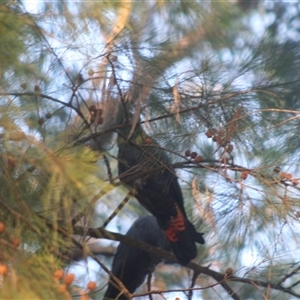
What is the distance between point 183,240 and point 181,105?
2.02ft

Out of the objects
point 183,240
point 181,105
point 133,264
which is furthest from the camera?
point 133,264

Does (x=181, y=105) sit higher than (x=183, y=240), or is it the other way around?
(x=181, y=105)

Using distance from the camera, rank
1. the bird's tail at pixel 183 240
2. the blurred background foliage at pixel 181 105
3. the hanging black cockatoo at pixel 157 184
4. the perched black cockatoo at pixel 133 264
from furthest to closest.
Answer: the perched black cockatoo at pixel 133 264 → the bird's tail at pixel 183 240 → the hanging black cockatoo at pixel 157 184 → the blurred background foliage at pixel 181 105

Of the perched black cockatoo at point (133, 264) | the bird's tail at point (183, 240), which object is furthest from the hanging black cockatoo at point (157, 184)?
the perched black cockatoo at point (133, 264)

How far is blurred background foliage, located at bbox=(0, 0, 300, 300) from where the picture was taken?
1.76 meters

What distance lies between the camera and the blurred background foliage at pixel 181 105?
1764mm

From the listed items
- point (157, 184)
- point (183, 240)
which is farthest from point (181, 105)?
point (183, 240)

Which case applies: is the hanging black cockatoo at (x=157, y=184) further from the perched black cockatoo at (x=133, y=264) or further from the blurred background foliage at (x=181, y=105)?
the perched black cockatoo at (x=133, y=264)

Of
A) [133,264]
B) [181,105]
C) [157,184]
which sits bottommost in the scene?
[133,264]

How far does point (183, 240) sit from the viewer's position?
256 centimetres

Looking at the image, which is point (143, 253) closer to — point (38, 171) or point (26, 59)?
point (26, 59)

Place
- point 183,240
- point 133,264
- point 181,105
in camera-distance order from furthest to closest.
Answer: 1. point 133,264
2. point 183,240
3. point 181,105

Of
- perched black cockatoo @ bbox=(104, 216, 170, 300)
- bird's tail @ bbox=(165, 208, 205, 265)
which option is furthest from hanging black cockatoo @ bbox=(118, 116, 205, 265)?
perched black cockatoo @ bbox=(104, 216, 170, 300)

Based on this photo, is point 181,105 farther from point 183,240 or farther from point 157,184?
point 183,240
